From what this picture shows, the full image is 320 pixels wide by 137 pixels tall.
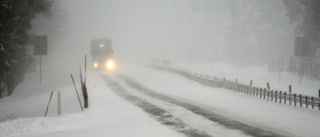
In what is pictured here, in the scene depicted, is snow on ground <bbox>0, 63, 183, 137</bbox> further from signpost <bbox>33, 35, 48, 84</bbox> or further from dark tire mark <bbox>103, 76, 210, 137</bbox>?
signpost <bbox>33, 35, 48, 84</bbox>

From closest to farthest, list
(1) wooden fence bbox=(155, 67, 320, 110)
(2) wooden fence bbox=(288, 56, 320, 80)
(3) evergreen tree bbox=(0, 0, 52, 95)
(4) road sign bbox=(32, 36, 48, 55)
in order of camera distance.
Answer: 1. (1) wooden fence bbox=(155, 67, 320, 110)
2. (3) evergreen tree bbox=(0, 0, 52, 95)
3. (4) road sign bbox=(32, 36, 48, 55)
4. (2) wooden fence bbox=(288, 56, 320, 80)

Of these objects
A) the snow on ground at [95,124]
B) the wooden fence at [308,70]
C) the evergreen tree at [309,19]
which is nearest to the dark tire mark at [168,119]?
the snow on ground at [95,124]

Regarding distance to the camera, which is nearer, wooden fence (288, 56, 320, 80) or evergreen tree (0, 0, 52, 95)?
evergreen tree (0, 0, 52, 95)

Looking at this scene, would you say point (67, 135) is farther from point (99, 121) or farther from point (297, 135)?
point (297, 135)

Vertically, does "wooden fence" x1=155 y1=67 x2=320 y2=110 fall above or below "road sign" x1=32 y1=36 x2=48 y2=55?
below

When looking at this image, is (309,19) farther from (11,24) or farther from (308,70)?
(11,24)

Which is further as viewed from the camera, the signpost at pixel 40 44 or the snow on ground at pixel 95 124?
the signpost at pixel 40 44

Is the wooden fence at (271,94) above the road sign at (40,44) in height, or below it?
below

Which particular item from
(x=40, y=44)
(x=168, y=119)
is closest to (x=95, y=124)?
(x=168, y=119)

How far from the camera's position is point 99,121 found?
13.7 metres

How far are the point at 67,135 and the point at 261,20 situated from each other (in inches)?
2664

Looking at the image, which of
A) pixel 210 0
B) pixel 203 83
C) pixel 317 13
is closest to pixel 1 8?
pixel 203 83

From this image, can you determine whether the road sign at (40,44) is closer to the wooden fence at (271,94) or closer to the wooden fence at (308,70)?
the wooden fence at (271,94)

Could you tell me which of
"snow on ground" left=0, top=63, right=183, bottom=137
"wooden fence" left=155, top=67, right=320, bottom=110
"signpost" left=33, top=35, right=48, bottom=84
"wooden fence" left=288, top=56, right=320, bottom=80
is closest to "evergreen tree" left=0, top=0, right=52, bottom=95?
"signpost" left=33, top=35, right=48, bottom=84
